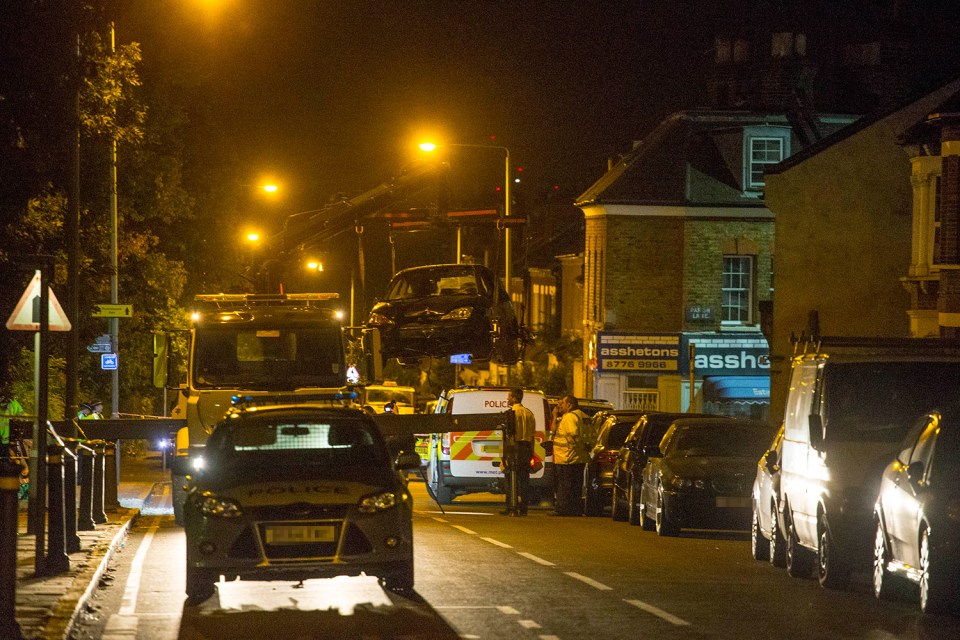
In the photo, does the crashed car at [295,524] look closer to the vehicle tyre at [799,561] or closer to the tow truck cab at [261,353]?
the vehicle tyre at [799,561]

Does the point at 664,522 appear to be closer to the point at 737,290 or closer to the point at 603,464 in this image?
the point at 603,464

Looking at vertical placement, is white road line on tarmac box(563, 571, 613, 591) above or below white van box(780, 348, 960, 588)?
below

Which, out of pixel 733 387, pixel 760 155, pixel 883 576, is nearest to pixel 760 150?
pixel 760 155

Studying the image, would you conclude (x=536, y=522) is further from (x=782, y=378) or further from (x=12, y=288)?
(x=782, y=378)

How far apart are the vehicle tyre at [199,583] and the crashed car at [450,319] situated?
14161mm

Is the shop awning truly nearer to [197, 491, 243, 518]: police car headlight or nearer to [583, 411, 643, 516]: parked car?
[583, 411, 643, 516]: parked car

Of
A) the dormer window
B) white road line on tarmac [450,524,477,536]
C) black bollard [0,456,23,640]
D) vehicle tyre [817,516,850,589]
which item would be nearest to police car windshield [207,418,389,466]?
black bollard [0,456,23,640]

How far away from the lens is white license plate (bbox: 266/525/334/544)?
1312cm

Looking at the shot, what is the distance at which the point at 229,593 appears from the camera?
47.8 ft

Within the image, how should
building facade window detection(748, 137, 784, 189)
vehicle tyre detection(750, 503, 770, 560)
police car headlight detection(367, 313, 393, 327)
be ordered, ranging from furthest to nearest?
building facade window detection(748, 137, 784, 189)
police car headlight detection(367, 313, 393, 327)
vehicle tyre detection(750, 503, 770, 560)

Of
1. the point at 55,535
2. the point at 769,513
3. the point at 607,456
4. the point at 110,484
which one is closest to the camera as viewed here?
the point at 55,535

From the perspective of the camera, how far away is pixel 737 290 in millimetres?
51781

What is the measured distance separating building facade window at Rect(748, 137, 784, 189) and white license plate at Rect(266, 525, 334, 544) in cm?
3989

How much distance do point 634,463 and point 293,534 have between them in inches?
421
